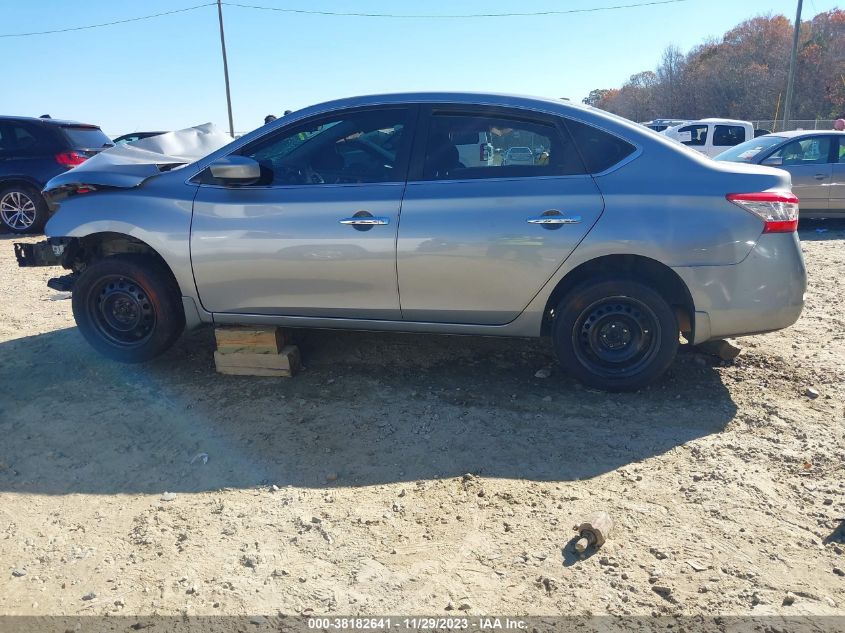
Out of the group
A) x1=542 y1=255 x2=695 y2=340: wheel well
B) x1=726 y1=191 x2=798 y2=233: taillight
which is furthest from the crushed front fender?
x1=726 y1=191 x2=798 y2=233: taillight

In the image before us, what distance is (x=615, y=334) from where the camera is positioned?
391 cm

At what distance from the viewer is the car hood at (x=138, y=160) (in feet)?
14.1

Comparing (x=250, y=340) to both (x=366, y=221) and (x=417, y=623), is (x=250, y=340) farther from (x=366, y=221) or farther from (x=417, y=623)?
(x=417, y=623)

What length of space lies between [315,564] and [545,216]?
2.26m

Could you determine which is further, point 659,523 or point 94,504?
point 94,504

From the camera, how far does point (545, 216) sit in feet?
12.2

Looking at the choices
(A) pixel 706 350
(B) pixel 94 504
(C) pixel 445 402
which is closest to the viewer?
(B) pixel 94 504

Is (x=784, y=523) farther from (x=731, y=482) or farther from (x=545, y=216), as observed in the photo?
(x=545, y=216)

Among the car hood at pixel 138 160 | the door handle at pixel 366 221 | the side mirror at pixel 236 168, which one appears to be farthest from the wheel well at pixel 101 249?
the door handle at pixel 366 221

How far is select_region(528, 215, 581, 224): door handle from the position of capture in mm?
3688

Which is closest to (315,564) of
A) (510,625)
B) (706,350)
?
(510,625)

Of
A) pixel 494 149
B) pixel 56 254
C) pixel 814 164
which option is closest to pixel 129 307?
pixel 56 254

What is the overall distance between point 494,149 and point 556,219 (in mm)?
608

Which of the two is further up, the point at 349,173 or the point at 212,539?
the point at 349,173
